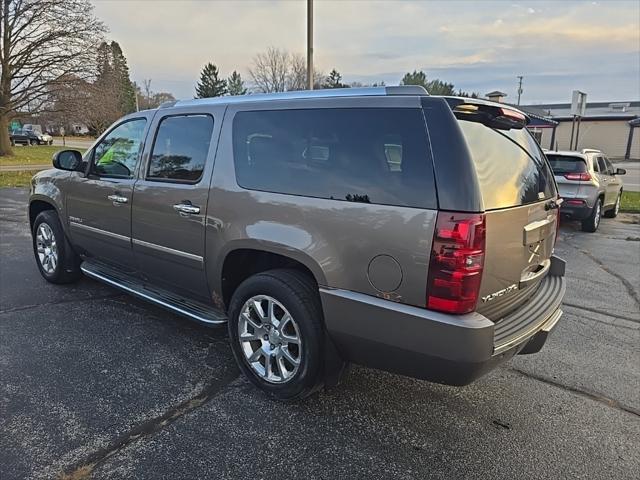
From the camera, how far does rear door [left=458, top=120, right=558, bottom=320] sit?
234cm

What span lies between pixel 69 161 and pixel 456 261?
3968 mm

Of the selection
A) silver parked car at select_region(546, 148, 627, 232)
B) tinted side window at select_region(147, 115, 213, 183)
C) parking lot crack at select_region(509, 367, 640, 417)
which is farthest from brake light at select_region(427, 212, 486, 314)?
silver parked car at select_region(546, 148, 627, 232)

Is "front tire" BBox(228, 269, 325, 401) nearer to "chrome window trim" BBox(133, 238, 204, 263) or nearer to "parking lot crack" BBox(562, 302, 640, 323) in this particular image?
"chrome window trim" BBox(133, 238, 204, 263)

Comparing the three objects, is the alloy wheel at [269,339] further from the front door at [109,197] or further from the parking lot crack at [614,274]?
the parking lot crack at [614,274]

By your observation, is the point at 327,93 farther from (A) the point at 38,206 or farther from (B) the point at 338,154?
(A) the point at 38,206

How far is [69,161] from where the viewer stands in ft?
14.8

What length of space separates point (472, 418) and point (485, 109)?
1.85m

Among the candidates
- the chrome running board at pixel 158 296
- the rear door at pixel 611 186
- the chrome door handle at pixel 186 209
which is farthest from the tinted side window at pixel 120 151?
the rear door at pixel 611 186

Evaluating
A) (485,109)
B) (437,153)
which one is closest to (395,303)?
(437,153)

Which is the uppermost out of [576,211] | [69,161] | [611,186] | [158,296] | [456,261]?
[69,161]

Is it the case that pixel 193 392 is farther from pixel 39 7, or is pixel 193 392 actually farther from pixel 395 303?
pixel 39 7

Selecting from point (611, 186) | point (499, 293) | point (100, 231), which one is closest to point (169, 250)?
point (100, 231)

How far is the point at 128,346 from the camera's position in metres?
3.61

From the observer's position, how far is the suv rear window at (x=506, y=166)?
7.73 ft
